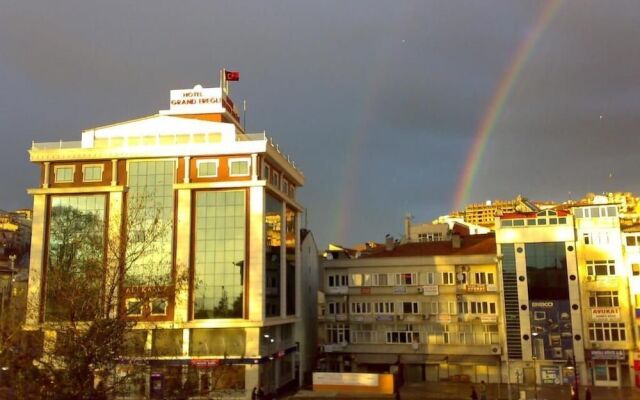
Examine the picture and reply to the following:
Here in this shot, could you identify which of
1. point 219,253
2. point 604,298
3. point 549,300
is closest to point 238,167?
point 219,253

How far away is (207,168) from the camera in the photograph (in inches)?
1982

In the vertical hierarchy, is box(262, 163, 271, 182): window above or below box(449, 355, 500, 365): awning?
above

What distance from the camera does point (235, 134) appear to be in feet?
169

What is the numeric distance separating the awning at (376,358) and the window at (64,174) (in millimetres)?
31043

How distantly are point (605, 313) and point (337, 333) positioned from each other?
24.2 m

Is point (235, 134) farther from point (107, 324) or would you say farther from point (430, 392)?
point (107, 324)

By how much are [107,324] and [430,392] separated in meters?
35.6

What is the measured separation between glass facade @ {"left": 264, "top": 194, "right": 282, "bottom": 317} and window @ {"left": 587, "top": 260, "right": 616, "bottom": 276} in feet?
90.0

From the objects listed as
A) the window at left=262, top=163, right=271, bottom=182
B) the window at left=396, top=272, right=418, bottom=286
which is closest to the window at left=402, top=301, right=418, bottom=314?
the window at left=396, top=272, right=418, bottom=286

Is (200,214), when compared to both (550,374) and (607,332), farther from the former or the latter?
(607,332)

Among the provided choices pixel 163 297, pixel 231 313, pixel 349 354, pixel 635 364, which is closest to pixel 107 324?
pixel 163 297

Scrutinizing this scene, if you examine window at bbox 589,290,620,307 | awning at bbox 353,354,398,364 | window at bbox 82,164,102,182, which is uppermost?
window at bbox 82,164,102,182

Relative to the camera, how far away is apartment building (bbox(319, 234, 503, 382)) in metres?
54.1

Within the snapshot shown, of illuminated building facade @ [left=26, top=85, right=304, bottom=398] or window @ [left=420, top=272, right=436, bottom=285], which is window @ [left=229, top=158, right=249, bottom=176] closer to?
illuminated building facade @ [left=26, top=85, right=304, bottom=398]
